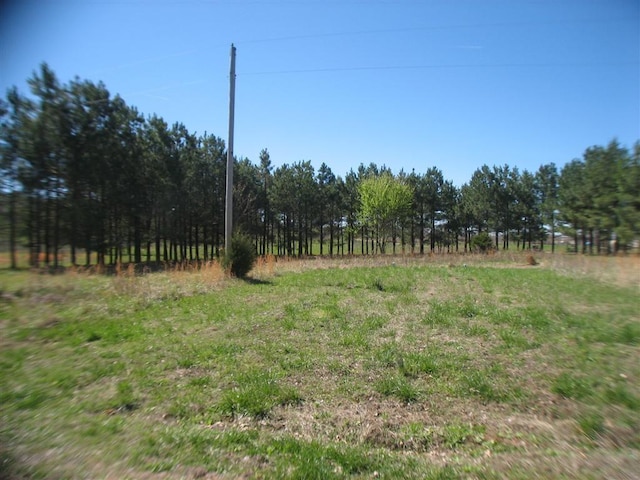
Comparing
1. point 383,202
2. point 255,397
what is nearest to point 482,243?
point 383,202

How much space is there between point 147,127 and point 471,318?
3293 centimetres

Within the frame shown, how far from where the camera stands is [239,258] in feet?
46.9

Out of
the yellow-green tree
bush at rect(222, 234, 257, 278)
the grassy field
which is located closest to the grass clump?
the grassy field

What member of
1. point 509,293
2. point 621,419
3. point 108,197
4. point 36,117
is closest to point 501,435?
point 621,419

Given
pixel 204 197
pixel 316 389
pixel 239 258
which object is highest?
pixel 204 197

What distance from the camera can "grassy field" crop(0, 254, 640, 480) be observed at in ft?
9.68

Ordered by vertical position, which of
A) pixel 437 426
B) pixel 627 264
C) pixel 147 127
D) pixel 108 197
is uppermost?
pixel 147 127

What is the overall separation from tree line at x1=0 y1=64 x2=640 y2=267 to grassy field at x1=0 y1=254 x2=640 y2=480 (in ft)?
8.68

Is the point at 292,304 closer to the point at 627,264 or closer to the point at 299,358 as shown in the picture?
the point at 299,358

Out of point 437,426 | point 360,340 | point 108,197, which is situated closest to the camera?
point 437,426

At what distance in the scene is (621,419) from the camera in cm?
347

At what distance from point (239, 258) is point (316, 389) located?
10329 mm

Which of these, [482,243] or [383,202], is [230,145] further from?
[482,243]

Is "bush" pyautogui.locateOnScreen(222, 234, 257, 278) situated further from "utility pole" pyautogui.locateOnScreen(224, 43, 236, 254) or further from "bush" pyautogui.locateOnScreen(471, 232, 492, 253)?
"bush" pyautogui.locateOnScreen(471, 232, 492, 253)
